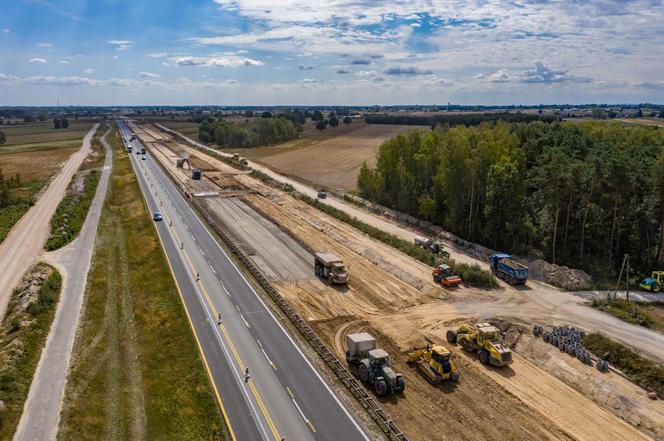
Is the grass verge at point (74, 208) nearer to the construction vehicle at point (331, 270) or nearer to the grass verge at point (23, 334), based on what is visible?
the grass verge at point (23, 334)

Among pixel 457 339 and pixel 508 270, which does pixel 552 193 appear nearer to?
pixel 508 270

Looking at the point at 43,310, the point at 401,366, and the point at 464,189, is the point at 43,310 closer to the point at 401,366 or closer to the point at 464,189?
the point at 401,366

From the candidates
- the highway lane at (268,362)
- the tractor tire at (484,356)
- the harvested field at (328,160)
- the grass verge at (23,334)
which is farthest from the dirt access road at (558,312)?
the harvested field at (328,160)

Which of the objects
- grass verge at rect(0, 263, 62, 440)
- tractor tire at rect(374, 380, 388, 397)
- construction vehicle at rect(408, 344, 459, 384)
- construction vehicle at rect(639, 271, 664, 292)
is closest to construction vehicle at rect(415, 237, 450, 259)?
construction vehicle at rect(639, 271, 664, 292)

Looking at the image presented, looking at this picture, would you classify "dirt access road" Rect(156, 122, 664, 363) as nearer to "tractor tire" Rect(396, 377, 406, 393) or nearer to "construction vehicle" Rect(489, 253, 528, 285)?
"construction vehicle" Rect(489, 253, 528, 285)

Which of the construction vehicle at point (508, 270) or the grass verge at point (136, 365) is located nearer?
the grass verge at point (136, 365)

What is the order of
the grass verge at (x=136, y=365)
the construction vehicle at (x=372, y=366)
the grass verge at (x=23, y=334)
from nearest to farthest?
the grass verge at (x=136, y=365) < the grass verge at (x=23, y=334) < the construction vehicle at (x=372, y=366)

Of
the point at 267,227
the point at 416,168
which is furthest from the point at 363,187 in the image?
the point at 267,227
